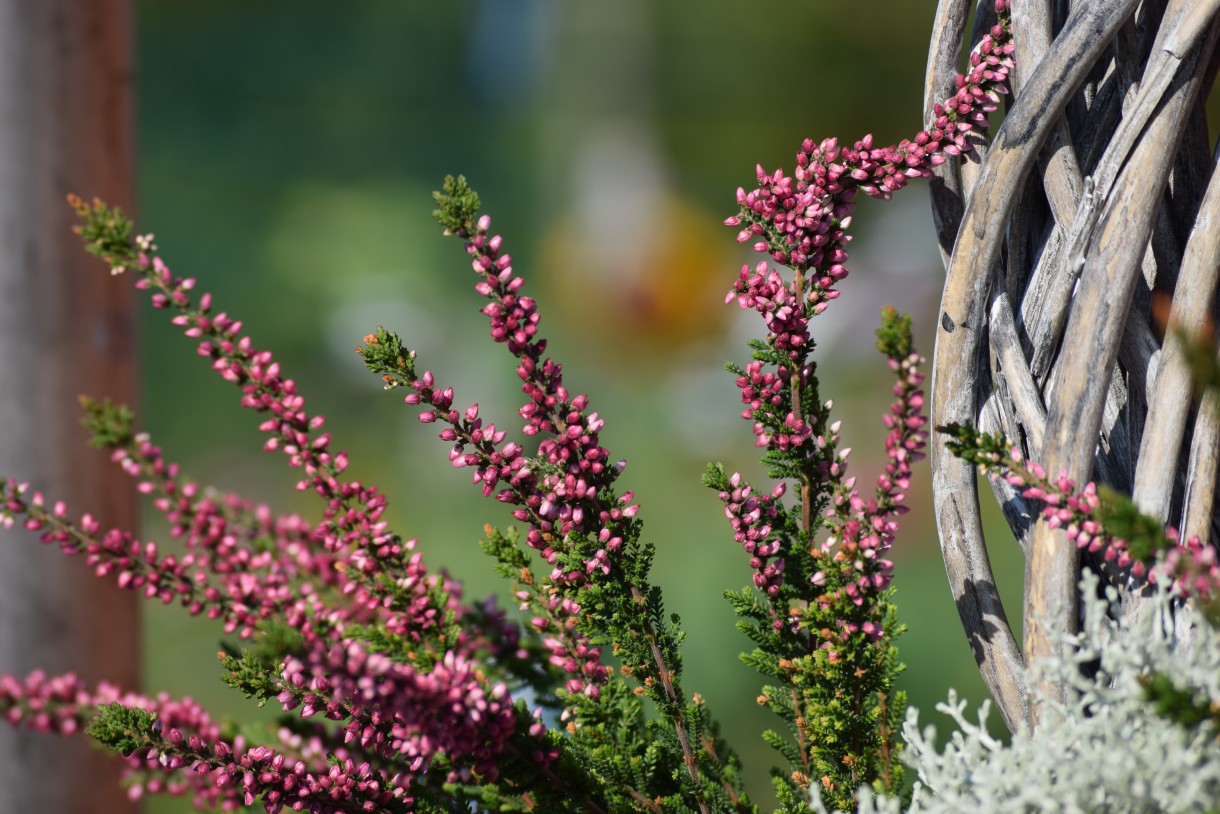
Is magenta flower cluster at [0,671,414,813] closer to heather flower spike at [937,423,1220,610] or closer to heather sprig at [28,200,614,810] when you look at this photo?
heather sprig at [28,200,614,810]

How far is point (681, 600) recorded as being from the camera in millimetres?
2352

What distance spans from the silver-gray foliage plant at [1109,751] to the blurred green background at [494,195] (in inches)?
87.5

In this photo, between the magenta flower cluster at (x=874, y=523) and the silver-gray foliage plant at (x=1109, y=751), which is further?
the magenta flower cluster at (x=874, y=523)

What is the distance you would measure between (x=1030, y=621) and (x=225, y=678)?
34cm

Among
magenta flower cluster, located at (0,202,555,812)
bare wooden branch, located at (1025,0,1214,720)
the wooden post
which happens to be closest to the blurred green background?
the wooden post

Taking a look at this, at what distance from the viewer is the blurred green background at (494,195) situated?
2.70m

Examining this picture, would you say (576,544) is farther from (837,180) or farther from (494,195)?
(494,195)

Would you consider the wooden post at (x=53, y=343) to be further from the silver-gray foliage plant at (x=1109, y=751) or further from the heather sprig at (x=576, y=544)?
the silver-gray foliage plant at (x=1109, y=751)

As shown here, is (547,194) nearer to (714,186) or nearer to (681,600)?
(714,186)

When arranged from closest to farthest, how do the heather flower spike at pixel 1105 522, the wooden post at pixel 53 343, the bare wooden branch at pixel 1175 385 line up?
the heather flower spike at pixel 1105 522, the bare wooden branch at pixel 1175 385, the wooden post at pixel 53 343

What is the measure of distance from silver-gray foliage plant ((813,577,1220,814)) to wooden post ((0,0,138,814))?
0.55 meters

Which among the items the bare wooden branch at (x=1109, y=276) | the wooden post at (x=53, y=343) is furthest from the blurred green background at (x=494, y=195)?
the bare wooden branch at (x=1109, y=276)

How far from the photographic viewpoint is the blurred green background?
2699mm

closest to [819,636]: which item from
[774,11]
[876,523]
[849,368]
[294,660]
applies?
[876,523]
